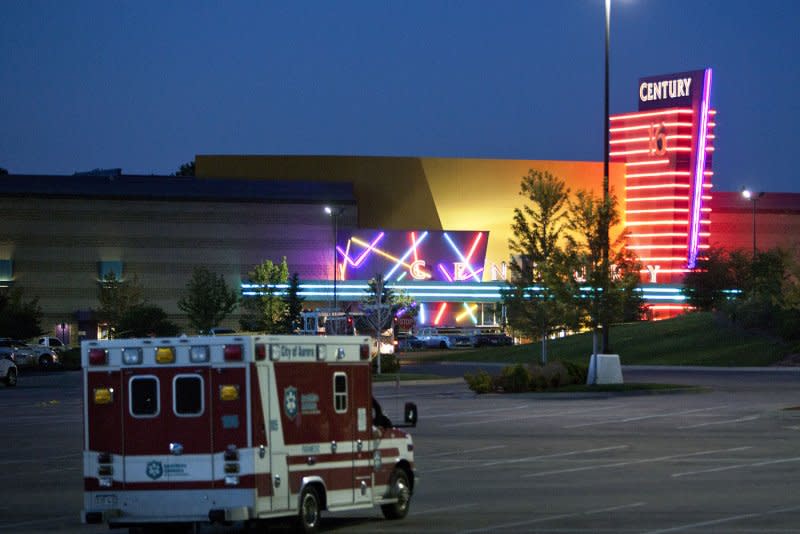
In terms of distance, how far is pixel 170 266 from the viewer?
123 m

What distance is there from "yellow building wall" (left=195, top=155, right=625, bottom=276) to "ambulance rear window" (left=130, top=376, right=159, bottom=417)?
116 meters

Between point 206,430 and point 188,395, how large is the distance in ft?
1.44

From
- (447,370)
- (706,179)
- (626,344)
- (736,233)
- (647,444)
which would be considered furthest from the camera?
(736,233)

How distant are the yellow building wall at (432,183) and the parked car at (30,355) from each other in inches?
2074

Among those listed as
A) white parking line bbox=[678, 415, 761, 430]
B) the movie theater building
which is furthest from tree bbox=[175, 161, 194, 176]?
white parking line bbox=[678, 415, 761, 430]

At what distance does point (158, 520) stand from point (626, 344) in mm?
63929

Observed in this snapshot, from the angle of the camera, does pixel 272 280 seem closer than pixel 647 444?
No

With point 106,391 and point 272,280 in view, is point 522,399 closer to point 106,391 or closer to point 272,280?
point 106,391

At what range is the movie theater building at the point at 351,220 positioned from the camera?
11919 cm

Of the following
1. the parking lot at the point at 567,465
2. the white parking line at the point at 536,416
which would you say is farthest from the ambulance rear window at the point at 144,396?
the white parking line at the point at 536,416

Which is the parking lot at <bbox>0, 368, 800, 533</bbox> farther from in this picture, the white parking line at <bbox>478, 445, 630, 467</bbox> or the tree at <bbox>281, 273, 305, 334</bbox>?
the tree at <bbox>281, 273, 305, 334</bbox>

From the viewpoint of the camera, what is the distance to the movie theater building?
391 feet

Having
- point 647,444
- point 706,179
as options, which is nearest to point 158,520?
point 647,444

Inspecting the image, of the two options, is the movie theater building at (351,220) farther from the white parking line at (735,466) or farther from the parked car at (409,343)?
the white parking line at (735,466)
